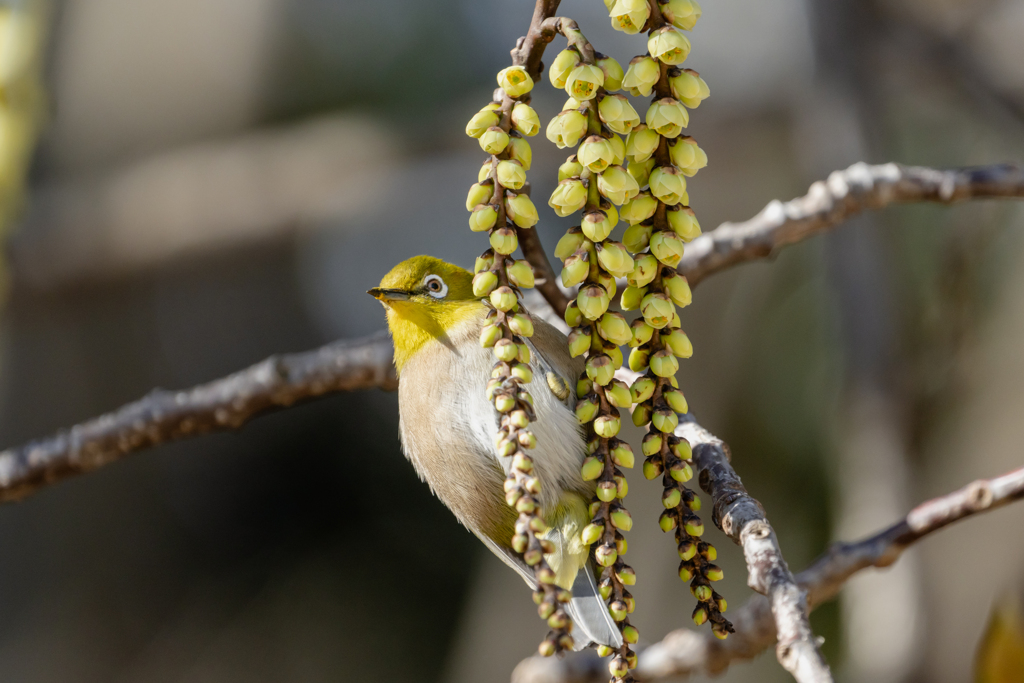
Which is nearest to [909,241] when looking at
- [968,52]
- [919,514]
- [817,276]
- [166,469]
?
[817,276]

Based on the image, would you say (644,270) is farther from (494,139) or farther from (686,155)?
(494,139)

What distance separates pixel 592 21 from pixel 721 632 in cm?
472

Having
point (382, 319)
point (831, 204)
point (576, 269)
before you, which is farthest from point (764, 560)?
point (382, 319)

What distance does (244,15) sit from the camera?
6.32 m

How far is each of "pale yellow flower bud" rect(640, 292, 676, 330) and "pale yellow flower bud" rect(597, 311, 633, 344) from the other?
3 centimetres

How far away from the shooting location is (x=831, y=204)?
2.03 metres

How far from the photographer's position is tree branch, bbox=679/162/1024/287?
1938mm

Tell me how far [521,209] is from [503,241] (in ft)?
0.18

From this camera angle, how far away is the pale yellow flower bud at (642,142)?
1120 millimetres

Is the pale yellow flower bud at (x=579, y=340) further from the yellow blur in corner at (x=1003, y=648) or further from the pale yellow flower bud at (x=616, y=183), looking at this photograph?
the yellow blur in corner at (x=1003, y=648)

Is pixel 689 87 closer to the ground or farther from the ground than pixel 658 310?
farther from the ground

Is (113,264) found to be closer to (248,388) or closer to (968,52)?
(248,388)

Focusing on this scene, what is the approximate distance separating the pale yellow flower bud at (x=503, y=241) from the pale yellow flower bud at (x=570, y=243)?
0.12 m

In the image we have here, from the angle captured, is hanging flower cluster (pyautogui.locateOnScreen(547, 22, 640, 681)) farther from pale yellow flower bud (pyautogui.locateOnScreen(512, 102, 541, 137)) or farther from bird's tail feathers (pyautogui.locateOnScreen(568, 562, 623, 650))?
bird's tail feathers (pyautogui.locateOnScreen(568, 562, 623, 650))
